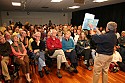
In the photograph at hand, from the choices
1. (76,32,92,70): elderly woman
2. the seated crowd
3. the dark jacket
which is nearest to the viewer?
the dark jacket

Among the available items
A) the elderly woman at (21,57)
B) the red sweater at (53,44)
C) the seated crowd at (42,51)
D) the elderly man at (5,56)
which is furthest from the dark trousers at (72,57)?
the elderly man at (5,56)

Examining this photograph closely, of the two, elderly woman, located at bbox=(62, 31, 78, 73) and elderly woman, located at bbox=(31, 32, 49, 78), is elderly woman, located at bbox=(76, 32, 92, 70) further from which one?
elderly woman, located at bbox=(31, 32, 49, 78)

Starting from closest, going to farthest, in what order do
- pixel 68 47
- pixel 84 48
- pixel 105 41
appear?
pixel 105 41 → pixel 68 47 → pixel 84 48

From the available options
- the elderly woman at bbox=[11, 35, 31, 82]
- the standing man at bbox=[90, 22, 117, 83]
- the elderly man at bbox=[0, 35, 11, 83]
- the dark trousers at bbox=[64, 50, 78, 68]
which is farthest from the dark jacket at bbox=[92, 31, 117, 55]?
the elderly man at bbox=[0, 35, 11, 83]

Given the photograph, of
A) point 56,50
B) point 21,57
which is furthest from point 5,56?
point 56,50

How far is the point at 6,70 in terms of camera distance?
3.10 m

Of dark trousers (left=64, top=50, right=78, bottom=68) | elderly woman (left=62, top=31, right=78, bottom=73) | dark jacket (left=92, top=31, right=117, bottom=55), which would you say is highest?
dark jacket (left=92, top=31, right=117, bottom=55)

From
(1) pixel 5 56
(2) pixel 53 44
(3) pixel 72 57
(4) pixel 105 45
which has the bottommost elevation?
(3) pixel 72 57

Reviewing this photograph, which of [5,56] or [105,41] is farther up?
[105,41]

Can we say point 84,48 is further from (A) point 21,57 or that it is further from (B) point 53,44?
(A) point 21,57

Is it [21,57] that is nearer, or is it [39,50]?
[21,57]

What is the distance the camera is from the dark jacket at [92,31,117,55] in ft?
8.07

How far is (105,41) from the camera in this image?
2.46m

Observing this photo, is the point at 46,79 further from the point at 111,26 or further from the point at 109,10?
the point at 109,10
